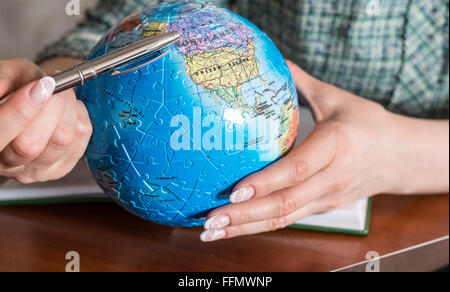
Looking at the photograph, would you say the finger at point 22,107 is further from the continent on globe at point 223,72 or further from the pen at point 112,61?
the continent on globe at point 223,72

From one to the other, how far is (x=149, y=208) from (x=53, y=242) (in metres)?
0.28

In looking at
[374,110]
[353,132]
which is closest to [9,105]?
[353,132]

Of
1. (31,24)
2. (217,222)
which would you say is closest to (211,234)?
(217,222)

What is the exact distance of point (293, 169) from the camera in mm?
965

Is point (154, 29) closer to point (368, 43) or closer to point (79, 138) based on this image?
point (79, 138)

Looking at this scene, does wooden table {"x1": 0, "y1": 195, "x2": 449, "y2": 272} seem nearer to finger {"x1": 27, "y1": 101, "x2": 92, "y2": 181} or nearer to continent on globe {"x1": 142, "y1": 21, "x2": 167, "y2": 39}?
finger {"x1": 27, "y1": 101, "x2": 92, "y2": 181}

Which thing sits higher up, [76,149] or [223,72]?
[223,72]

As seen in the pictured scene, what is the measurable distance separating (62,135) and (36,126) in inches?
1.9

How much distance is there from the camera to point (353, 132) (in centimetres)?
111

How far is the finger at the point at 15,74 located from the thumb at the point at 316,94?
567mm

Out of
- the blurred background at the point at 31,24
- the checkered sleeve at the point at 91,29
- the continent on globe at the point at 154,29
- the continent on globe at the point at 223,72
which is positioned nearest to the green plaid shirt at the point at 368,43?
the checkered sleeve at the point at 91,29

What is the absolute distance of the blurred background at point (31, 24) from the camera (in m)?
3.04

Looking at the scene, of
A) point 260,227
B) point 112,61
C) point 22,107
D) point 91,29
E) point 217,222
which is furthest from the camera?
point 91,29

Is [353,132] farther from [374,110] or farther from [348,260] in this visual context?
[348,260]
